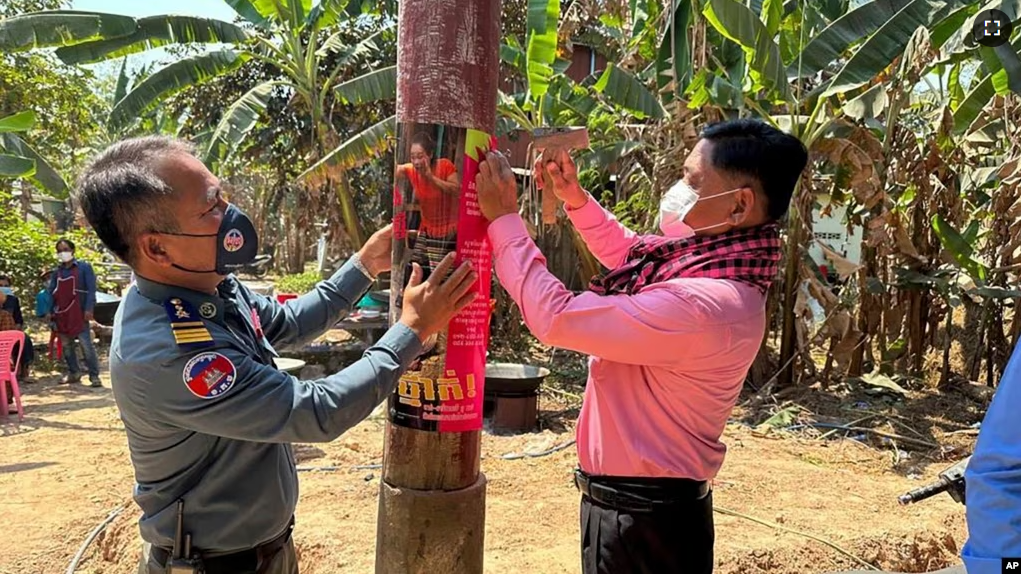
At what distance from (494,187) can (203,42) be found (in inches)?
351

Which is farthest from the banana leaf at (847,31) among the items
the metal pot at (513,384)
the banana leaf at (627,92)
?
the metal pot at (513,384)

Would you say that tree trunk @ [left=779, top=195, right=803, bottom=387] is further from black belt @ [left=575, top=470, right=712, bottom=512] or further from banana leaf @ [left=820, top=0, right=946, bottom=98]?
black belt @ [left=575, top=470, right=712, bottom=512]

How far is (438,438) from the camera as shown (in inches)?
80.3

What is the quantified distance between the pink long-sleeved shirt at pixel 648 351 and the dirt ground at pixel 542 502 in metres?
2.22

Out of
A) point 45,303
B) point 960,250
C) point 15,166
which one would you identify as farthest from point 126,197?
point 45,303

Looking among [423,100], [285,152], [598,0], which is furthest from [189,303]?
[285,152]

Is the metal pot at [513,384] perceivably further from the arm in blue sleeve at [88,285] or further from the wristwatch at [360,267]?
the arm in blue sleeve at [88,285]

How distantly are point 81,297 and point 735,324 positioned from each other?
10333 mm

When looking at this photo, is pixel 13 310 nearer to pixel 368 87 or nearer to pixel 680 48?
pixel 368 87

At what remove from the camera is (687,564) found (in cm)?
207

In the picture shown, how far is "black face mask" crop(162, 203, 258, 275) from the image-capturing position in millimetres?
1838

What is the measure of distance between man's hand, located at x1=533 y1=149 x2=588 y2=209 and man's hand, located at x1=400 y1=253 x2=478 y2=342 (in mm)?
577

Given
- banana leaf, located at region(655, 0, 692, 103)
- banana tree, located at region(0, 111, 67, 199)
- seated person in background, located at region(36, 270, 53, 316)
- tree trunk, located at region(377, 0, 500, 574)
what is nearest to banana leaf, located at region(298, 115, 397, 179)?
banana tree, located at region(0, 111, 67, 199)

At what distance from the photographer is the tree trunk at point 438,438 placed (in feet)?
6.23
